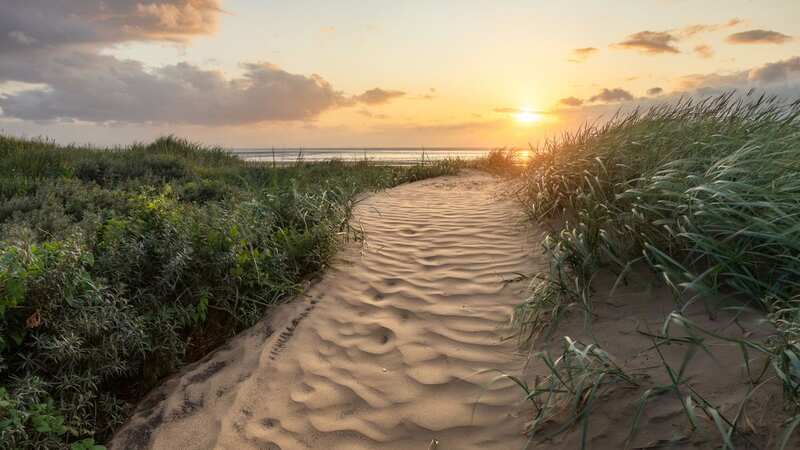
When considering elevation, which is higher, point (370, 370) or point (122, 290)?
point (122, 290)

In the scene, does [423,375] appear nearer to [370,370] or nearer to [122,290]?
[370,370]

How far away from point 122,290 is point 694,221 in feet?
13.3

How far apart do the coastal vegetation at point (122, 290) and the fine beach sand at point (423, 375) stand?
0.25 m

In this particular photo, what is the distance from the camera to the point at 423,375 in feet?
12.0

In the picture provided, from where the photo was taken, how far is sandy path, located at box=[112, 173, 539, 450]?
3.18m

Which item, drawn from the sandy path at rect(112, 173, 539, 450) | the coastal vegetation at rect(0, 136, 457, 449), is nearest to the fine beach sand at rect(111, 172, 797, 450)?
the sandy path at rect(112, 173, 539, 450)

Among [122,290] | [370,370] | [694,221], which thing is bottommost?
[370,370]

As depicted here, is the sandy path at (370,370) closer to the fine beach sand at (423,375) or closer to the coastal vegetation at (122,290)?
the fine beach sand at (423,375)

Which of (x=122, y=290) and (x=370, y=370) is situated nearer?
(x=122, y=290)

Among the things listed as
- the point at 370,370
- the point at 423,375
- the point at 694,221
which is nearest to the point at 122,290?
the point at 370,370

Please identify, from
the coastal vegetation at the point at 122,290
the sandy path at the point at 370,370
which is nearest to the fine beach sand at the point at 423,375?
the sandy path at the point at 370,370

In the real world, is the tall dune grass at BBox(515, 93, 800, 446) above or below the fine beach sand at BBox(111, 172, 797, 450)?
above

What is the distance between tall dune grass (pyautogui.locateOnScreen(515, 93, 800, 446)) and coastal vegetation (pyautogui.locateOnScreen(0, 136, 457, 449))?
7.92 feet

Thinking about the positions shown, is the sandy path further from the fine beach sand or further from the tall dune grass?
the tall dune grass
